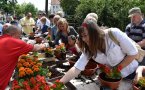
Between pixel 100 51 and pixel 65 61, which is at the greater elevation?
pixel 100 51

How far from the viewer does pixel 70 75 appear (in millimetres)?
2463

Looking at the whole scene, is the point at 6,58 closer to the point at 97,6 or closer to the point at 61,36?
the point at 61,36

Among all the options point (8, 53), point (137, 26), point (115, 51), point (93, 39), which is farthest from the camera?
point (137, 26)

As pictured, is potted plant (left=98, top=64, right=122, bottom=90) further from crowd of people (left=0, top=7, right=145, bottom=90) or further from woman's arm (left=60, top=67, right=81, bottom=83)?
woman's arm (left=60, top=67, right=81, bottom=83)

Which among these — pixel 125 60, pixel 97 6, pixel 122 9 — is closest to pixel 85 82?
pixel 125 60

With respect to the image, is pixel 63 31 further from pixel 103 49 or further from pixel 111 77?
pixel 111 77

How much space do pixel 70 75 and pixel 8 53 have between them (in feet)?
2.05

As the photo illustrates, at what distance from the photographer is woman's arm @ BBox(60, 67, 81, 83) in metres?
2.43

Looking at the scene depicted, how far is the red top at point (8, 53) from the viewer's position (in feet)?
8.10

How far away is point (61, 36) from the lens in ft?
15.0

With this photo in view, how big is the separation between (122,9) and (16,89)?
487 inches

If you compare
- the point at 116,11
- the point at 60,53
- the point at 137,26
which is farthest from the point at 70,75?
the point at 116,11

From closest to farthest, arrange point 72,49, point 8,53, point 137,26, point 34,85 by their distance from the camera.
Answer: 1. point 34,85
2. point 8,53
3. point 72,49
4. point 137,26

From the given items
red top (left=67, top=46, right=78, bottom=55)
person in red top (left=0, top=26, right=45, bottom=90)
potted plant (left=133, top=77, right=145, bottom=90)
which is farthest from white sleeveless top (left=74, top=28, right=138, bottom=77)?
red top (left=67, top=46, right=78, bottom=55)
